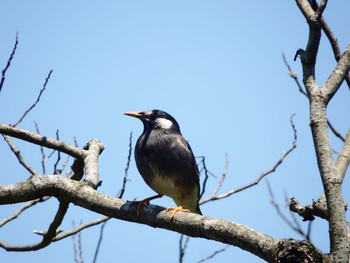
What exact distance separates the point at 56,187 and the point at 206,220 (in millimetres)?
1055

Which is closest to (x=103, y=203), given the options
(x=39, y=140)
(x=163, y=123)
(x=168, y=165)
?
(x=39, y=140)

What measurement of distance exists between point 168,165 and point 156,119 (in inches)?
34.1

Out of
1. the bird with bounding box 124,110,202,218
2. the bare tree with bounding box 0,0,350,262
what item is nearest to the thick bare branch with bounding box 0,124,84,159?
the bare tree with bounding box 0,0,350,262

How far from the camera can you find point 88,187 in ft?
10.2

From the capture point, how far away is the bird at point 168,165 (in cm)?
470

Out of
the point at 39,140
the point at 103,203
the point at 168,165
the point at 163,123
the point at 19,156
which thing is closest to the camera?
the point at 103,203

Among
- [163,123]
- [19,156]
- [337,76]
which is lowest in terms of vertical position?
[337,76]

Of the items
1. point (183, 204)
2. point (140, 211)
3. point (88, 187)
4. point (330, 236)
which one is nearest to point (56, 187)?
point (88, 187)

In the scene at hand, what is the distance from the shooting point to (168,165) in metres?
4.70

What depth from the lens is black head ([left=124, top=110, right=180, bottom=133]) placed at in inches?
210

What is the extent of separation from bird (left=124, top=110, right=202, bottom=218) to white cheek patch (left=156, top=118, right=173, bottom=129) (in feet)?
0.04

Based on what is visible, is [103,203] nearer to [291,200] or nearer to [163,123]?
[291,200]

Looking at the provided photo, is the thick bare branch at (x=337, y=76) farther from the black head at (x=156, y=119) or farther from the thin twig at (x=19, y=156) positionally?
the black head at (x=156, y=119)

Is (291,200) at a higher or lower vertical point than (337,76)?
lower
